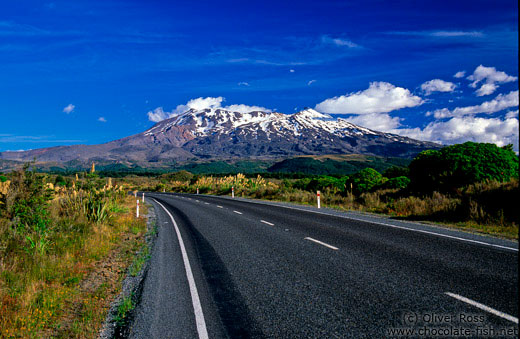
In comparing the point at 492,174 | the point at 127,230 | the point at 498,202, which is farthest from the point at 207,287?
the point at 492,174

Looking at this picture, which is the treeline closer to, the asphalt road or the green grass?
the asphalt road

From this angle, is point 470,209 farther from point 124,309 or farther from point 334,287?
point 124,309

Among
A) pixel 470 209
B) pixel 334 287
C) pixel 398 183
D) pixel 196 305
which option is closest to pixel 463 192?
pixel 470 209

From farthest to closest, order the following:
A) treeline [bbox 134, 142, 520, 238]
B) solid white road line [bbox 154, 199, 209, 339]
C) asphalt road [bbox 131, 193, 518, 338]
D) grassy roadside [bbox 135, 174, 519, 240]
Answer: treeline [bbox 134, 142, 520, 238], grassy roadside [bbox 135, 174, 519, 240], solid white road line [bbox 154, 199, 209, 339], asphalt road [bbox 131, 193, 518, 338]

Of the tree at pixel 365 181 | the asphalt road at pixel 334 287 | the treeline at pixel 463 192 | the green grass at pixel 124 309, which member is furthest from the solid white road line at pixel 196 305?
the tree at pixel 365 181

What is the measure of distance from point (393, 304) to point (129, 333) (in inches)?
146

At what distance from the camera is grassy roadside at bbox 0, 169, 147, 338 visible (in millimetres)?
4762

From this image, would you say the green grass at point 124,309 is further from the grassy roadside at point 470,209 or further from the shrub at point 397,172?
the shrub at point 397,172

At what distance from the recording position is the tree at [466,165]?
1332 centimetres

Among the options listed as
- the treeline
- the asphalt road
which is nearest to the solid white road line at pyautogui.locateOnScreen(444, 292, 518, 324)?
the asphalt road

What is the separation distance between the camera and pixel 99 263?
827cm

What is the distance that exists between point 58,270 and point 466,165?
15.1 m

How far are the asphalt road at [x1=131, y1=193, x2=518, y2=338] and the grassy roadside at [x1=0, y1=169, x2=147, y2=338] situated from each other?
864 mm

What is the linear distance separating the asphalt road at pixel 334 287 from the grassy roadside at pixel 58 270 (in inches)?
34.0
